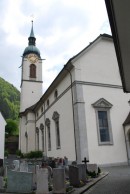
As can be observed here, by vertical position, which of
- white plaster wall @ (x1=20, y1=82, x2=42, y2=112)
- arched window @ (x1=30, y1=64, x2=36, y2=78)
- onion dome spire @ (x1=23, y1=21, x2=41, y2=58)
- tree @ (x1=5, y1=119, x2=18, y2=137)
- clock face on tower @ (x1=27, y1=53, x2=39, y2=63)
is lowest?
tree @ (x1=5, y1=119, x2=18, y2=137)

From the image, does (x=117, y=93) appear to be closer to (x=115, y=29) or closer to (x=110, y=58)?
(x=110, y=58)

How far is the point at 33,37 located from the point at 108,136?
34685 mm

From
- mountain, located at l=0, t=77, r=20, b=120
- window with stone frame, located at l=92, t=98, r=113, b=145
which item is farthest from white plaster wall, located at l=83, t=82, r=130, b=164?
mountain, located at l=0, t=77, r=20, b=120

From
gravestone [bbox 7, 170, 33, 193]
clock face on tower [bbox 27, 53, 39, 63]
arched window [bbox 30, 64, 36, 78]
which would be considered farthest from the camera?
clock face on tower [bbox 27, 53, 39, 63]

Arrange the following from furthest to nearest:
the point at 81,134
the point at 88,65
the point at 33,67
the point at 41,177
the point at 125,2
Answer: the point at 33,67
the point at 88,65
the point at 81,134
the point at 41,177
the point at 125,2

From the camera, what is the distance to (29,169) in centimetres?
1202

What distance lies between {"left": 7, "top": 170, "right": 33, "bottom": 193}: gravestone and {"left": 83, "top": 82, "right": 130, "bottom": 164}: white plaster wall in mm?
8553

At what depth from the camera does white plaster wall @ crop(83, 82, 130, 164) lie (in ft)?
54.6

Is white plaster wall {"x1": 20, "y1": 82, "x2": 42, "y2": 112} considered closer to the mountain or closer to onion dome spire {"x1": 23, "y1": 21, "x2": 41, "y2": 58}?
onion dome spire {"x1": 23, "y1": 21, "x2": 41, "y2": 58}

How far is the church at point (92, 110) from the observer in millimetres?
16781

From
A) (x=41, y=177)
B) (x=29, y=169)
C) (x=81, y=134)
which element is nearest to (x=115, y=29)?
(x=41, y=177)

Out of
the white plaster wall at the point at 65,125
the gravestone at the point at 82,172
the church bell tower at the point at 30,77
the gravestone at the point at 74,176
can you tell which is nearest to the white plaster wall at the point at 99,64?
the white plaster wall at the point at 65,125

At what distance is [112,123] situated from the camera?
18.1 meters

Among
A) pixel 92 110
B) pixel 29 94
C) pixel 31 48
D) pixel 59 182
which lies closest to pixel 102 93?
pixel 92 110
